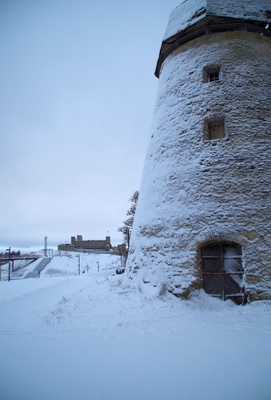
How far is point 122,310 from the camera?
6.04 meters

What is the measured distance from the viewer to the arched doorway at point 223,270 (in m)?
6.77

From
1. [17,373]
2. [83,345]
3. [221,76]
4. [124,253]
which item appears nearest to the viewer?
[17,373]

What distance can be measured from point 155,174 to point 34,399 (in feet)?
23.3

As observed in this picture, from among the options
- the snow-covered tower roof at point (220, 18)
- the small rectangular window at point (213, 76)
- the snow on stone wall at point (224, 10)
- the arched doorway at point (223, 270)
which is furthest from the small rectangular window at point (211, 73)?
the arched doorway at point (223, 270)

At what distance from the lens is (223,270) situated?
6.94m

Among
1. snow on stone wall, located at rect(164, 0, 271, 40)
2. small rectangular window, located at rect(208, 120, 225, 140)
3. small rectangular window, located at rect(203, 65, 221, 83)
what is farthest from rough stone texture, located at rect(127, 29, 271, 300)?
snow on stone wall, located at rect(164, 0, 271, 40)

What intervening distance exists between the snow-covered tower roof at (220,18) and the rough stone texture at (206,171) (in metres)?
0.45

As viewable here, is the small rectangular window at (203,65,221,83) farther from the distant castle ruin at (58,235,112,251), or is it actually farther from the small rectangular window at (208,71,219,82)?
the distant castle ruin at (58,235,112,251)

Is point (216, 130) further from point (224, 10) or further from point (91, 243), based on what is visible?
point (91, 243)

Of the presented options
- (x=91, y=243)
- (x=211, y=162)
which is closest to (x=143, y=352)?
(x=211, y=162)

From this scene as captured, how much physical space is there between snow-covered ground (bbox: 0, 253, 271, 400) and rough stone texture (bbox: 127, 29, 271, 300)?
4.07ft

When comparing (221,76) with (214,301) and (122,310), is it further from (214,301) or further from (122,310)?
(122,310)

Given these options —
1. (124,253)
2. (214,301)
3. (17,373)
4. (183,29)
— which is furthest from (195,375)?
(124,253)

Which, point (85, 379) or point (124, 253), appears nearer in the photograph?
point (85, 379)
